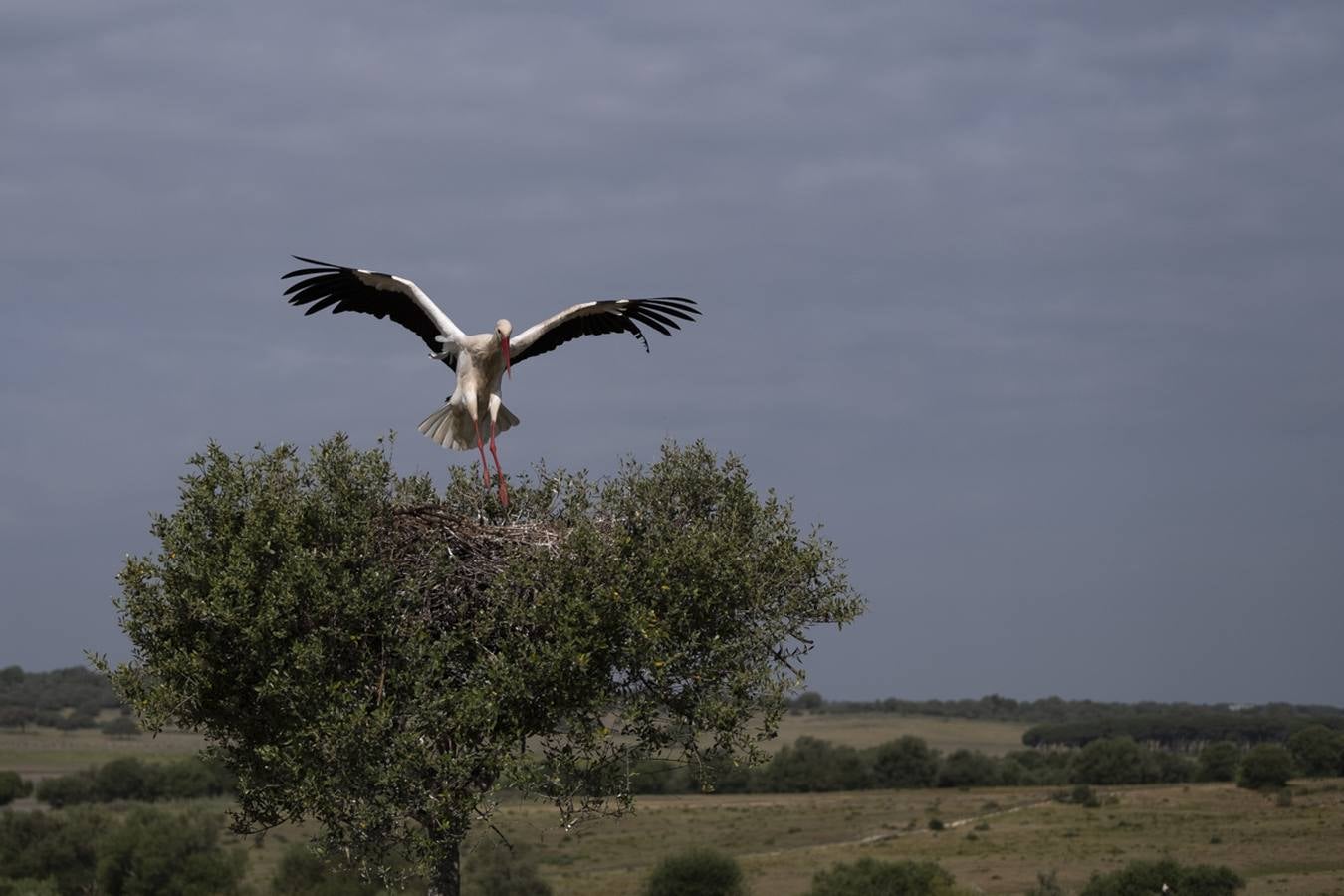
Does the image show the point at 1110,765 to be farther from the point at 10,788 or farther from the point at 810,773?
the point at 10,788

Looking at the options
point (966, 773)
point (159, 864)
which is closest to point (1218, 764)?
point (966, 773)

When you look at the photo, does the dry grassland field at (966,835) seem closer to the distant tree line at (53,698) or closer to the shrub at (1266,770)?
the shrub at (1266,770)

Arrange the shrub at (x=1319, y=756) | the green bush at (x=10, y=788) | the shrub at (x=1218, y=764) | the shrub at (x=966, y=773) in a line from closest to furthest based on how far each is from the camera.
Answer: the green bush at (x=10, y=788)
the shrub at (x=1319, y=756)
the shrub at (x=1218, y=764)
the shrub at (x=966, y=773)

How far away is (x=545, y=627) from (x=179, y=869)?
3968 cm

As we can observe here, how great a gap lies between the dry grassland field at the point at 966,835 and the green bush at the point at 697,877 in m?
1.79

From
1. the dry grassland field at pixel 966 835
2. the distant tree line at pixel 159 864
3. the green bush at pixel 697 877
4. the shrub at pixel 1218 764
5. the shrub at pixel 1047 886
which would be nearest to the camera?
the shrub at pixel 1047 886

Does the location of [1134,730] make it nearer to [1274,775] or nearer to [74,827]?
[1274,775]

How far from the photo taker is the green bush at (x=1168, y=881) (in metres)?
41.2

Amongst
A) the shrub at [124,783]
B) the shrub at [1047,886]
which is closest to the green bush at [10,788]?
the shrub at [124,783]

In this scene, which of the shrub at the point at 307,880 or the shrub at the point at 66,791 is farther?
the shrub at the point at 66,791

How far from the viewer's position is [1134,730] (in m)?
129

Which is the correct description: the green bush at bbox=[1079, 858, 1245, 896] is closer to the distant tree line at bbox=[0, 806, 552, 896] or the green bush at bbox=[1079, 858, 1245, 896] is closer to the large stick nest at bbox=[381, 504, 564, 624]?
the distant tree line at bbox=[0, 806, 552, 896]

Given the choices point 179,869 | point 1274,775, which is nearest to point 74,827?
point 179,869

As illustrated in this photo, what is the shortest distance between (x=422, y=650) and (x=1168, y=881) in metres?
32.9
